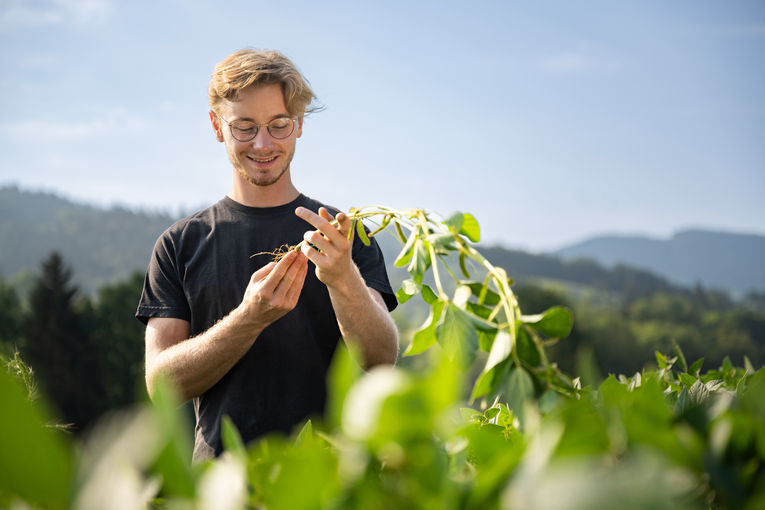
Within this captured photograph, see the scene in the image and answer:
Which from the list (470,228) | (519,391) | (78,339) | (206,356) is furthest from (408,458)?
(78,339)

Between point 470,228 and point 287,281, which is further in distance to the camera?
point 287,281

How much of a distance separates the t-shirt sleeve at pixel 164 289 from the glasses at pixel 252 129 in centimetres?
69

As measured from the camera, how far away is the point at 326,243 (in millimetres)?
2055

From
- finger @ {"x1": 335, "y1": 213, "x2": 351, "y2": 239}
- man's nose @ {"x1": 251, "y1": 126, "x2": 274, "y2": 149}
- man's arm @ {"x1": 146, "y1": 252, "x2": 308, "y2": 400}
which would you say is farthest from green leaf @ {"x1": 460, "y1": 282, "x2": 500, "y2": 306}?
man's nose @ {"x1": 251, "y1": 126, "x2": 274, "y2": 149}

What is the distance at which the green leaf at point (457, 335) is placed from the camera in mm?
890

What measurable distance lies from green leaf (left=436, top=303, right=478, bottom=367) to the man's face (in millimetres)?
2590

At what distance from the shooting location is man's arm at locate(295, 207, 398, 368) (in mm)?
2031

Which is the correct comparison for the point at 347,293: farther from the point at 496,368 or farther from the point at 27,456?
the point at 27,456

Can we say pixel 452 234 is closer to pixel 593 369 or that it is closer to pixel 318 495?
pixel 593 369

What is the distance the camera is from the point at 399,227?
1333 millimetres

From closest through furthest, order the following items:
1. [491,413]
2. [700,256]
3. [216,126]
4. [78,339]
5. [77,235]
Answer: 1. [491,413]
2. [216,126]
3. [78,339]
4. [77,235]
5. [700,256]

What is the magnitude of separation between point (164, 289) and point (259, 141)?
95cm

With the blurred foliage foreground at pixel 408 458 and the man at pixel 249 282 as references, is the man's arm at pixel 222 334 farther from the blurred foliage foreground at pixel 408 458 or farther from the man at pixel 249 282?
the blurred foliage foreground at pixel 408 458

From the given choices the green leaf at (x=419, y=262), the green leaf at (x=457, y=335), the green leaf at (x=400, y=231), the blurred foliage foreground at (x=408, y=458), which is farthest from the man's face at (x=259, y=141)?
the blurred foliage foreground at (x=408, y=458)
